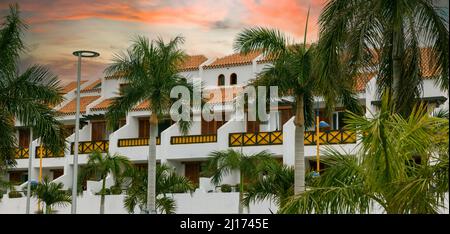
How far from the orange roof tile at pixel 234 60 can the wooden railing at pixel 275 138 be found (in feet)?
14.7

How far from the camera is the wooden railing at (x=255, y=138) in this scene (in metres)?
41.7

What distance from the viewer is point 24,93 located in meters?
20.9

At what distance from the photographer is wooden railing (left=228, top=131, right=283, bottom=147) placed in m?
41.7

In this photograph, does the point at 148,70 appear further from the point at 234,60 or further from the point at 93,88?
the point at 93,88

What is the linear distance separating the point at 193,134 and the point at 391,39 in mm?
27420

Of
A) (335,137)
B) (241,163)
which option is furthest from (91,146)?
(335,137)

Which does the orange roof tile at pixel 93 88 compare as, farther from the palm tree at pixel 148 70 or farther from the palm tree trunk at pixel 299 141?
the palm tree trunk at pixel 299 141

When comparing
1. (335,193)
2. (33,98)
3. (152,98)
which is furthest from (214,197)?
(335,193)

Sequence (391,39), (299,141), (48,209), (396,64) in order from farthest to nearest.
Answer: (48,209), (299,141), (391,39), (396,64)

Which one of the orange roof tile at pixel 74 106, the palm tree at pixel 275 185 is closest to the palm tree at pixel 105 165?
the palm tree at pixel 275 185

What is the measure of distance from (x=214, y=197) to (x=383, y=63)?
21.0 metres
